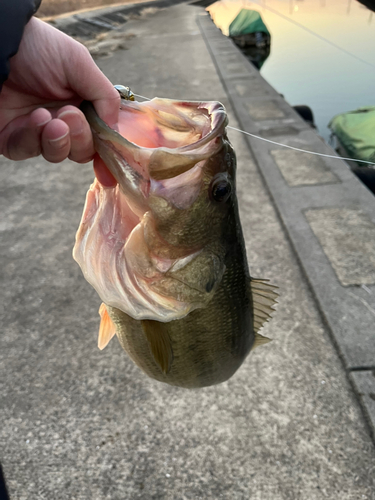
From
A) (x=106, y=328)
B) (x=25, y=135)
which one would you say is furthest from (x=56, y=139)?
(x=106, y=328)

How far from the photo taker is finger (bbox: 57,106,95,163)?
979 mm

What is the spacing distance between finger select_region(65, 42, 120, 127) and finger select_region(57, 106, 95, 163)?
2.3 inches

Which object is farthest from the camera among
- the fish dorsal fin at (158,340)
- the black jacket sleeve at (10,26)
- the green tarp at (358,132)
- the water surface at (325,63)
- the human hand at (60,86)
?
the water surface at (325,63)

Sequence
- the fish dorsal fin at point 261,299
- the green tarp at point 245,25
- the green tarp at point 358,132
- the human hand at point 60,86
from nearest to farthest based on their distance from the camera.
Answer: the human hand at point 60,86
the fish dorsal fin at point 261,299
the green tarp at point 358,132
the green tarp at point 245,25

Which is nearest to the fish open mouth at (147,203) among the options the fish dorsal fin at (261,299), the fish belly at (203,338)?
the fish belly at (203,338)

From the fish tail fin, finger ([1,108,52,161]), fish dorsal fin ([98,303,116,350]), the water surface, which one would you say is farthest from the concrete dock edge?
the water surface

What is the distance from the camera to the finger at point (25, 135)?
1.01 meters

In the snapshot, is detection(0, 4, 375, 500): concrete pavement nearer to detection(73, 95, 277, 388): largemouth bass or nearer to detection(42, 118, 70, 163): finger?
detection(73, 95, 277, 388): largemouth bass

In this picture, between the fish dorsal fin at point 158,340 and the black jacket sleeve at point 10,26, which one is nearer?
the black jacket sleeve at point 10,26

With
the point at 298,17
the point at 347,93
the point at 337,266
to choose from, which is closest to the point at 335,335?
the point at 337,266

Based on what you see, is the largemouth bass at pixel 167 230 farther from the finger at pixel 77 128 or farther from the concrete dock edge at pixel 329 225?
the concrete dock edge at pixel 329 225

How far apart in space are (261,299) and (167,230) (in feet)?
1.98

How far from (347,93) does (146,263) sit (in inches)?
478

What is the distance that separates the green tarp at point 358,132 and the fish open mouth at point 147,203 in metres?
4.94
